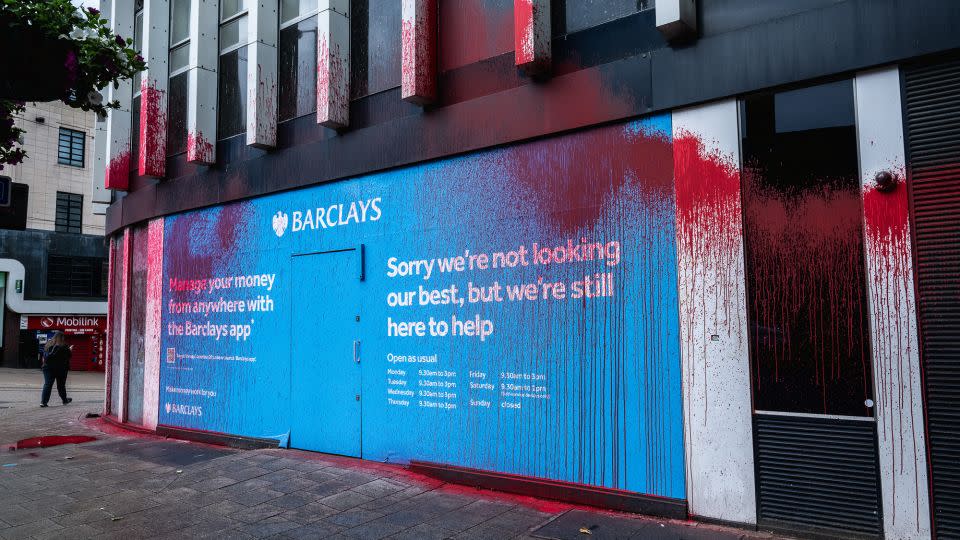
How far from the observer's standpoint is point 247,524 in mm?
5379

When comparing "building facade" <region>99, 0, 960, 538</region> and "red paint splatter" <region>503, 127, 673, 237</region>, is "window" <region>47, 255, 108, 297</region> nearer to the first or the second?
"building facade" <region>99, 0, 960, 538</region>

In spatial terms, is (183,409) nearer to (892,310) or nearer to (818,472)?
(818,472)

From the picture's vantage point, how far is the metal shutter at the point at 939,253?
4.21 metres

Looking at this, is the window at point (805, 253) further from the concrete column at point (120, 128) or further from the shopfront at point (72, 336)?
the shopfront at point (72, 336)

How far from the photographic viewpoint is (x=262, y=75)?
8.84 meters

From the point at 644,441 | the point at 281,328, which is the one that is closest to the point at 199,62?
the point at 281,328

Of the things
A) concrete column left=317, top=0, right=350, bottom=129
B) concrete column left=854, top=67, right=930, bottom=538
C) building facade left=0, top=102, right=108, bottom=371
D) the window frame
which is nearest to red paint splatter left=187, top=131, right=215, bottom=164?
concrete column left=317, top=0, right=350, bottom=129

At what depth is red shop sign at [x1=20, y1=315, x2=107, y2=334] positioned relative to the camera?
25.6 meters

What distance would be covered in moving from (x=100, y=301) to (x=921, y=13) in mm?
30868

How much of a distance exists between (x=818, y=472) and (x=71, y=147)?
3275cm

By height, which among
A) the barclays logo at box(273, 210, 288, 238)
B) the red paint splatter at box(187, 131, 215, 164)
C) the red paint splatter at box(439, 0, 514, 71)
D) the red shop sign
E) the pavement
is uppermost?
the red paint splatter at box(439, 0, 514, 71)

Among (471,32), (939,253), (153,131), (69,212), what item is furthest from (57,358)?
(69,212)

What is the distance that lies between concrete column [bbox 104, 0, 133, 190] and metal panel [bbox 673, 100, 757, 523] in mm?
10456

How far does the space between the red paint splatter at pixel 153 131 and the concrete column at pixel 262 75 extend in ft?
8.72
